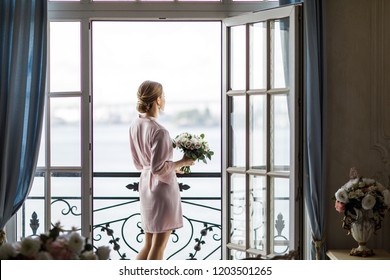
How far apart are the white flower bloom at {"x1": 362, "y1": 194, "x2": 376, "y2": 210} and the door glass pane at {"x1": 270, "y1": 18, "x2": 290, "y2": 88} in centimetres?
105

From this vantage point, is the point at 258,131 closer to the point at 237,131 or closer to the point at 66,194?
the point at 237,131

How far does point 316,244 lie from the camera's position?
5160 mm

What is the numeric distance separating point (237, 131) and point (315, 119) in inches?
25.7

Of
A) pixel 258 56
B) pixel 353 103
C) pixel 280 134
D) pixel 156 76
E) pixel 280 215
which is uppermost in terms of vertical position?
pixel 156 76

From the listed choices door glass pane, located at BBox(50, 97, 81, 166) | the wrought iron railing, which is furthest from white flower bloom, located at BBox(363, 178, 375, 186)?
door glass pane, located at BBox(50, 97, 81, 166)

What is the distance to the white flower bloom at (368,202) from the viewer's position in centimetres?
480

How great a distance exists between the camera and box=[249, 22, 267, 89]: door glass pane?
17.3ft

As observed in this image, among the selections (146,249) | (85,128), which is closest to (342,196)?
(146,249)

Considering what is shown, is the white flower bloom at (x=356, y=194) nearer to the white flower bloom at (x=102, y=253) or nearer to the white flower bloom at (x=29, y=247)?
the white flower bloom at (x=102, y=253)

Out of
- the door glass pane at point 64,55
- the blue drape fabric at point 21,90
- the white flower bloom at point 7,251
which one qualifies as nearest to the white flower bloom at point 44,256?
the white flower bloom at point 7,251

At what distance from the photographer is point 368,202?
4.80 metres

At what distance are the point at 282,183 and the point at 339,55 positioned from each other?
3.64 feet

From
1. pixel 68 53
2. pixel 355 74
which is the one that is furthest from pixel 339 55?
pixel 68 53

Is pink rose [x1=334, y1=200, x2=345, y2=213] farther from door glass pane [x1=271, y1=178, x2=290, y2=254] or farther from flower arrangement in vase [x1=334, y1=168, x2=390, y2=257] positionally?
door glass pane [x1=271, y1=178, x2=290, y2=254]
